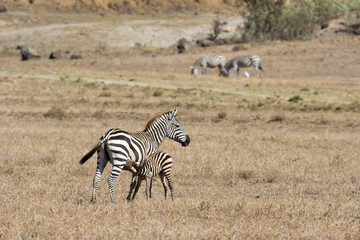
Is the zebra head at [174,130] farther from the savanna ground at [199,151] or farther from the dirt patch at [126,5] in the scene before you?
the dirt patch at [126,5]

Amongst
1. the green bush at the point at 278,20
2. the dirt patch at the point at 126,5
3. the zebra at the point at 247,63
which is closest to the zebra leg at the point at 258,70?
the zebra at the point at 247,63

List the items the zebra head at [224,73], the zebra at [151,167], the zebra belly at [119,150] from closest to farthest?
the zebra belly at [119,150]
the zebra at [151,167]
the zebra head at [224,73]

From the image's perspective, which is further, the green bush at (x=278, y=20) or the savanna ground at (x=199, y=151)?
the green bush at (x=278, y=20)

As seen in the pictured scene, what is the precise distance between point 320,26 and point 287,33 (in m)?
13.7

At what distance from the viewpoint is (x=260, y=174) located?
13289mm

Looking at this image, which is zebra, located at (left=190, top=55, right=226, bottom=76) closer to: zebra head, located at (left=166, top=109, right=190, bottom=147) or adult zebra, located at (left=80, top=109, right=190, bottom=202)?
zebra head, located at (left=166, top=109, right=190, bottom=147)

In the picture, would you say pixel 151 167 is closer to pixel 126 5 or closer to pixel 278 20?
pixel 278 20

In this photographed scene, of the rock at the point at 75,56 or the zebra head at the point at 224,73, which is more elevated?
the zebra head at the point at 224,73

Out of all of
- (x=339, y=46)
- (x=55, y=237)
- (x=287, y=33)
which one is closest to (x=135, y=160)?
(x=55, y=237)

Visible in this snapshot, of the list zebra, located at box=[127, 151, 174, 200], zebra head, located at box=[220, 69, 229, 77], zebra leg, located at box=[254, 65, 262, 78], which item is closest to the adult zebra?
zebra, located at box=[127, 151, 174, 200]

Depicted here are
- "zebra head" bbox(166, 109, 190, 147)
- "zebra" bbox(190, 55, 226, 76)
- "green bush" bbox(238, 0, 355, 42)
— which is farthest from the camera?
"green bush" bbox(238, 0, 355, 42)

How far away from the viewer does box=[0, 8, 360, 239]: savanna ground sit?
27.7 ft

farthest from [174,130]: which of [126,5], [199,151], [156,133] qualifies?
[126,5]

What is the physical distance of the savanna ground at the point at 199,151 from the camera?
8438 millimetres
